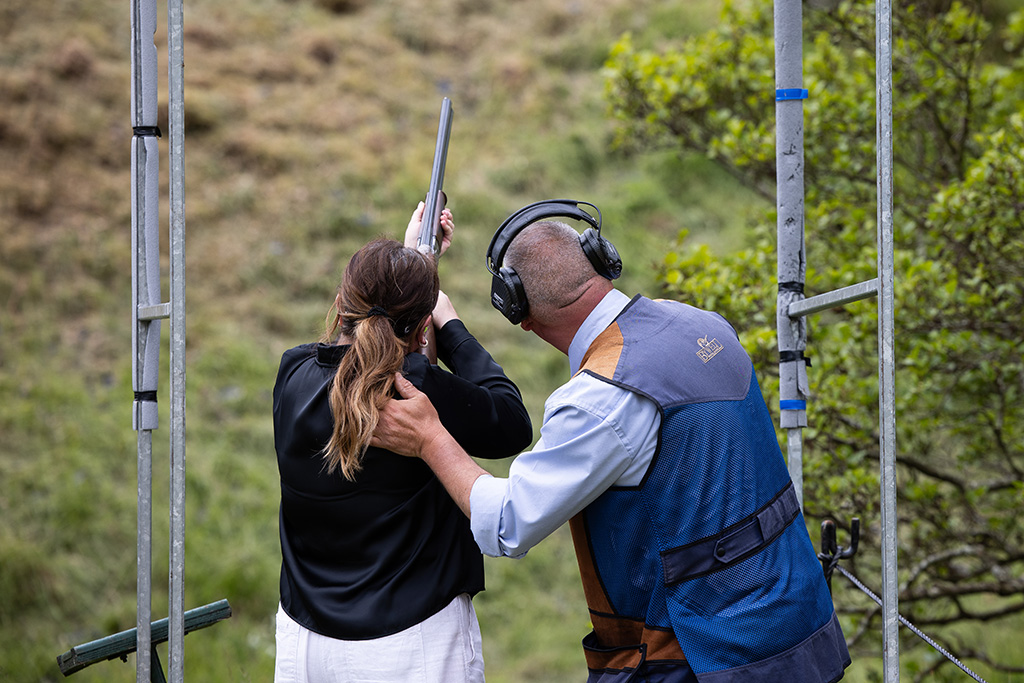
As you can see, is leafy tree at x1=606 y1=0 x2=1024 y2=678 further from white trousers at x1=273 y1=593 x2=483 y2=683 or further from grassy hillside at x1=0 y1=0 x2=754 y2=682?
grassy hillside at x1=0 y1=0 x2=754 y2=682

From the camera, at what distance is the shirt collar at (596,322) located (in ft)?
6.70

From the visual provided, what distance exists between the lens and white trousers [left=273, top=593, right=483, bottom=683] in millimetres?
1967

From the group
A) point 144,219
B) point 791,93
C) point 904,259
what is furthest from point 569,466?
point 904,259

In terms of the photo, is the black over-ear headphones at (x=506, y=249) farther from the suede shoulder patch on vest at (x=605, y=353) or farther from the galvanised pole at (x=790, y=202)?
the galvanised pole at (x=790, y=202)

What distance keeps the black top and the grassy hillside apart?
13.6ft

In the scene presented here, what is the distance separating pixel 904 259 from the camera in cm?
397

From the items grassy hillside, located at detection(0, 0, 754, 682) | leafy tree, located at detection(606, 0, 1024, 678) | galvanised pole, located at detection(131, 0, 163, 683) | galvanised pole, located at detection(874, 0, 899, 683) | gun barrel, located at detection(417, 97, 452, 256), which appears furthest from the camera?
grassy hillside, located at detection(0, 0, 754, 682)

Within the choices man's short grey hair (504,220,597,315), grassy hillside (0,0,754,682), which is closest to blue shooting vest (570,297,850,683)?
man's short grey hair (504,220,597,315)

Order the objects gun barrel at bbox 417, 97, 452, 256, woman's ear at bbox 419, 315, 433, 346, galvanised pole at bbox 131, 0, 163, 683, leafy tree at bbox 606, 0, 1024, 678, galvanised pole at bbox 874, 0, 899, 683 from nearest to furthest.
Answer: galvanised pole at bbox 874, 0, 899, 683
woman's ear at bbox 419, 315, 433, 346
galvanised pole at bbox 131, 0, 163, 683
gun barrel at bbox 417, 97, 452, 256
leafy tree at bbox 606, 0, 1024, 678

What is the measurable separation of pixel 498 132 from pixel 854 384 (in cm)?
809

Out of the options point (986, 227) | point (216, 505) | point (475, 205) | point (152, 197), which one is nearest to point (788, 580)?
point (152, 197)

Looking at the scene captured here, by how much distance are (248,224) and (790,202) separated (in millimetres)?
8621

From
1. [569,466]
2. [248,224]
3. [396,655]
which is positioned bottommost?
[396,655]

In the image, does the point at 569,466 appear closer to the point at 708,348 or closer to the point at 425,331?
the point at 708,348
